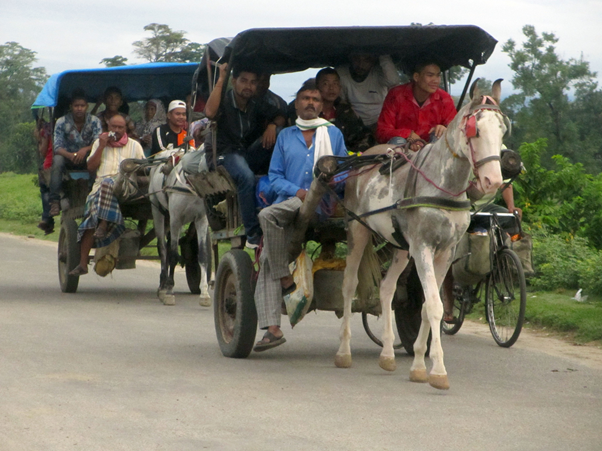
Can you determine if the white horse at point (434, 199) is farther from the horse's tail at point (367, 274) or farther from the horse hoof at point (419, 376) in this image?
the horse's tail at point (367, 274)

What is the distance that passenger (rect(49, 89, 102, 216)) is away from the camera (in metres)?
12.6

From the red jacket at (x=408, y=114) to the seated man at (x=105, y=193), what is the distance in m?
5.19

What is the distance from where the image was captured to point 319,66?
867cm

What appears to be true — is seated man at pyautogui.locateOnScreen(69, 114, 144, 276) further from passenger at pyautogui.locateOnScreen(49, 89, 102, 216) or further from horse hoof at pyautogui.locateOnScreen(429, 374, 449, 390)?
horse hoof at pyautogui.locateOnScreen(429, 374, 449, 390)

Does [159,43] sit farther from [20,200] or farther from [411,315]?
[411,315]

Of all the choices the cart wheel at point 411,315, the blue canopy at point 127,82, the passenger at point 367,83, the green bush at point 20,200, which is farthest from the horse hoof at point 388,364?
the green bush at point 20,200

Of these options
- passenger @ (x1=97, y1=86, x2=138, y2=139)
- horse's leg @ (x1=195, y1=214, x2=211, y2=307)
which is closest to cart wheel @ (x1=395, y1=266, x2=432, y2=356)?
horse's leg @ (x1=195, y1=214, x2=211, y2=307)

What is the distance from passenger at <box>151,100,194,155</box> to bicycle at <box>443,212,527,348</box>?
17.0 ft

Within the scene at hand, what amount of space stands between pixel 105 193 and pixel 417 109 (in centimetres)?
550

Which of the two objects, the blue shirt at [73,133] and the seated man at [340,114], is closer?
the seated man at [340,114]

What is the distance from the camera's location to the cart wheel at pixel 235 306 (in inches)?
294

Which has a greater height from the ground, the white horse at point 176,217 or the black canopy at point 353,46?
the black canopy at point 353,46

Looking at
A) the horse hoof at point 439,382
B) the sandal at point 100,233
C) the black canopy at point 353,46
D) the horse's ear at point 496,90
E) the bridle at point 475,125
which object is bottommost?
the horse hoof at point 439,382

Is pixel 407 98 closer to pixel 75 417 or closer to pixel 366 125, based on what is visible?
pixel 366 125
